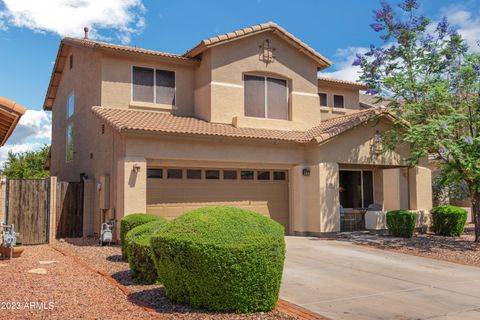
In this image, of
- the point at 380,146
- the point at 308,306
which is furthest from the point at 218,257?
the point at 380,146

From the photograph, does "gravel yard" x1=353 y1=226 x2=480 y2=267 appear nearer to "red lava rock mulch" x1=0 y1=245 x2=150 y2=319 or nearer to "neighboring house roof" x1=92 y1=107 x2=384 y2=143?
"neighboring house roof" x1=92 y1=107 x2=384 y2=143

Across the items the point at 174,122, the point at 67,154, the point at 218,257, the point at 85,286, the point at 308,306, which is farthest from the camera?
the point at 67,154

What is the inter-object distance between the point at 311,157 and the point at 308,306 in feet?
34.5

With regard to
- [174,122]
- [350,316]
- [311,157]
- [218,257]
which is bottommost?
[350,316]

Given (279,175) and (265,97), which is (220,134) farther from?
(265,97)

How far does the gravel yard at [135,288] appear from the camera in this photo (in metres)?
6.48

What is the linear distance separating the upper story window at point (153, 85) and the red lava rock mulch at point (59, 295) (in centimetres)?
866

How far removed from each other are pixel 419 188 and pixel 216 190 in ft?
29.4

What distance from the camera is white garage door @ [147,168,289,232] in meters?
15.4

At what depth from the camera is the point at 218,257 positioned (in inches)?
252

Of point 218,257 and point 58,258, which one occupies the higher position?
point 218,257

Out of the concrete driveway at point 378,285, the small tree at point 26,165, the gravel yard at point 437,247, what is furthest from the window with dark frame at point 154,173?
the small tree at point 26,165

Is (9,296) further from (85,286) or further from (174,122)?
(174,122)

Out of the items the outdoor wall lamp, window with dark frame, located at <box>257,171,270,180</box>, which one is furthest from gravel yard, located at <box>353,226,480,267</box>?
the outdoor wall lamp
